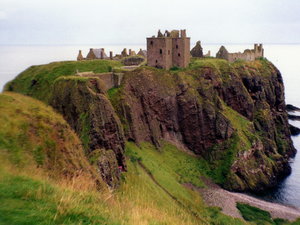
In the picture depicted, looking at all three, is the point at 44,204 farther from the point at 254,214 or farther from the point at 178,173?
the point at 178,173

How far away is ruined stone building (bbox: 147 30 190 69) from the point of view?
2847 inches

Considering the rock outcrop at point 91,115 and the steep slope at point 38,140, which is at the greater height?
the steep slope at point 38,140

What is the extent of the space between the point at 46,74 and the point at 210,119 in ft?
115

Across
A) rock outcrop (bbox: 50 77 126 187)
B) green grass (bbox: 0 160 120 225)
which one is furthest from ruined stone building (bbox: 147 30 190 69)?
green grass (bbox: 0 160 120 225)

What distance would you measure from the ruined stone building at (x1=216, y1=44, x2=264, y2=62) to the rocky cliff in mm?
5854

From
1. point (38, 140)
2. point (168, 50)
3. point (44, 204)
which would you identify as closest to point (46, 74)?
point (168, 50)

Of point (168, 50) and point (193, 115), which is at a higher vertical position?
point (168, 50)

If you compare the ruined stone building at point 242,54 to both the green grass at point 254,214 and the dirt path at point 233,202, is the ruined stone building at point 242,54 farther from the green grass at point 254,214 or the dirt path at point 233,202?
the green grass at point 254,214

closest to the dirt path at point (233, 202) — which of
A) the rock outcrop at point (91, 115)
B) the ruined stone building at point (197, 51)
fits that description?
the rock outcrop at point (91, 115)

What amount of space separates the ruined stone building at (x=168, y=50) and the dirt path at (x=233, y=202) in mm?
26972

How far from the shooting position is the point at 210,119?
2825 inches

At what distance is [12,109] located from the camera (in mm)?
21109

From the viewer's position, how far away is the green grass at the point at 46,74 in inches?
2611

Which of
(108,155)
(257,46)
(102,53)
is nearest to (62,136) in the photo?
(108,155)
